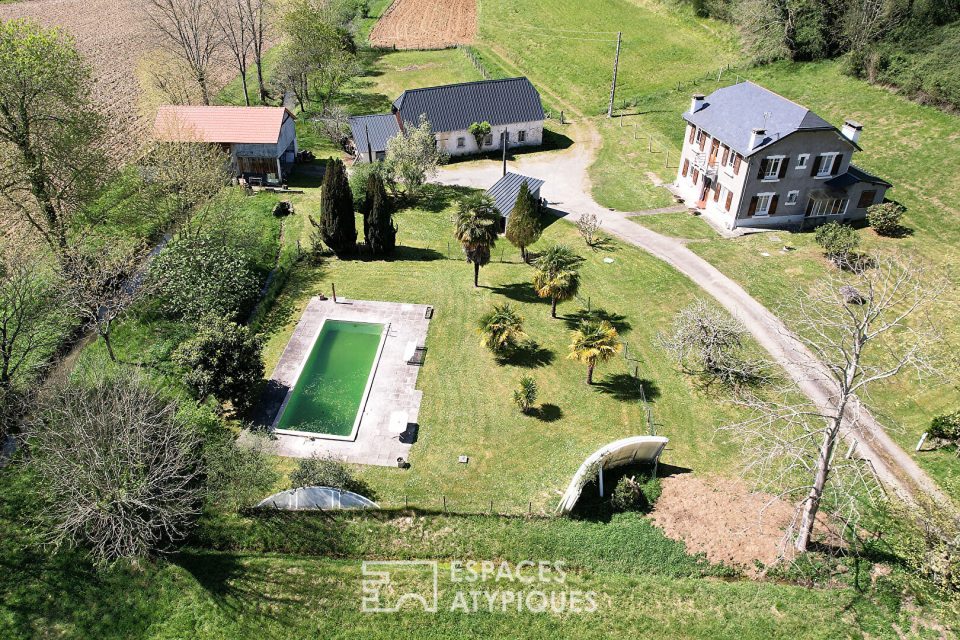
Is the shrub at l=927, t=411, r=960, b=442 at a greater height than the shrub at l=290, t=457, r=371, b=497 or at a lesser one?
greater

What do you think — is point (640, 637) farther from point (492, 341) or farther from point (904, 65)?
point (904, 65)

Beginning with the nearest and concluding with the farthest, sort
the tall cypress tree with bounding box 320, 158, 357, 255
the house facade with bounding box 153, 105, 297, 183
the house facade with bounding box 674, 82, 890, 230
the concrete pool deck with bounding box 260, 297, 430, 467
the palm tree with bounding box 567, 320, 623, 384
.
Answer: the concrete pool deck with bounding box 260, 297, 430, 467 < the palm tree with bounding box 567, 320, 623, 384 < the tall cypress tree with bounding box 320, 158, 357, 255 < the house facade with bounding box 674, 82, 890, 230 < the house facade with bounding box 153, 105, 297, 183

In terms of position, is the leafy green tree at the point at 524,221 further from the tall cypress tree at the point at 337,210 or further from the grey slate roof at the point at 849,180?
the grey slate roof at the point at 849,180

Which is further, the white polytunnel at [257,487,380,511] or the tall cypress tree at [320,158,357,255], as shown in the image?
the tall cypress tree at [320,158,357,255]

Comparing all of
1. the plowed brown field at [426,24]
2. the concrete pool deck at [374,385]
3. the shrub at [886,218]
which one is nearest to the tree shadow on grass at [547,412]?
the concrete pool deck at [374,385]

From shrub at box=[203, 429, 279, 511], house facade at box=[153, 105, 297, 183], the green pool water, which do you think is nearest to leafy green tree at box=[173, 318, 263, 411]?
the green pool water

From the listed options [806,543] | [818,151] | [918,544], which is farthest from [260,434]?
[818,151]

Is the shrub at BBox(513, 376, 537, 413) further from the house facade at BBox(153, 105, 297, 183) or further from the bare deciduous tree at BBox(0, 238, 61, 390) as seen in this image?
the house facade at BBox(153, 105, 297, 183)
